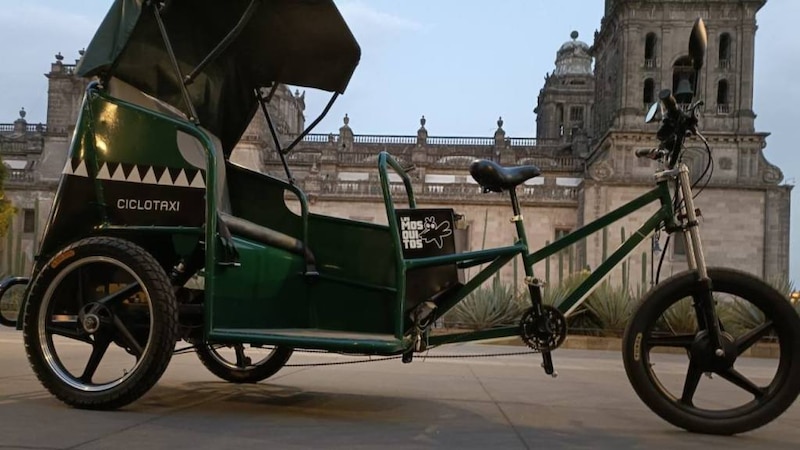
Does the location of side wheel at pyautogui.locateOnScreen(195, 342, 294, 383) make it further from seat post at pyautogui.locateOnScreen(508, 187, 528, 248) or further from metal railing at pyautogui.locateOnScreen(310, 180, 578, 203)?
metal railing at pyautogui.locateOnScreen(310, 180, 578, 203)

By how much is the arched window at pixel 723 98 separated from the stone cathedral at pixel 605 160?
76 millimetres

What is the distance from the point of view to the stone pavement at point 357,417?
9.51ft

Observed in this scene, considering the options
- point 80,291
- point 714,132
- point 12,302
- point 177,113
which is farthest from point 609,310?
point 714,132

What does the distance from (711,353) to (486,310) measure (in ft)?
28.5

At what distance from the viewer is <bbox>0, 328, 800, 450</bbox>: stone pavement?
9.51 feet

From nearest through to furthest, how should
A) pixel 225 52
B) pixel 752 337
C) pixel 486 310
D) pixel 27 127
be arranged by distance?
pixel 752 337
pixel 225 52
pixel 486 310
pixel 27 127

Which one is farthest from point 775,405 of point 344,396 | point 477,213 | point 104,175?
point 477,213

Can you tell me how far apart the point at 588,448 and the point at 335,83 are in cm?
301

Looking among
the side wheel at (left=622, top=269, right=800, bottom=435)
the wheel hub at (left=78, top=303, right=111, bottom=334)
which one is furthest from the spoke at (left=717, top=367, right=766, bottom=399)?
the wheel hub at (left=78, top=303, right=111, bottom=334)

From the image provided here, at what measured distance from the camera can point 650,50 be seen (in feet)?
148

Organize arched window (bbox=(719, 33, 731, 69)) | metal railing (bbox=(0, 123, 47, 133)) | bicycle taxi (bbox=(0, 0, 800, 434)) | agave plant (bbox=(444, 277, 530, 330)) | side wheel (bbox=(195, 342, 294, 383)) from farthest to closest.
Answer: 1. metal railing (bbox=(0, 123, 47, 133))
2. arched window (bbox=(719, 33, 731, 69))
3. agave plant (bbox=(444, 277, 530, 330))
4. side wheel (bbox=(195, 342, 294, 383))
5. bicycle taxi (bbox=(0, 0, 800, 434))

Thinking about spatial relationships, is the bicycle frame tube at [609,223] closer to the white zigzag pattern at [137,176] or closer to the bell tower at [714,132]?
the white zigzag pattern at [137,176]

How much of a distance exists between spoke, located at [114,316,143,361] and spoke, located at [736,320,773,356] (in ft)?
9.91

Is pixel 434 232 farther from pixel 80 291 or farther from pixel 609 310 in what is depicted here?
pixel 609 310
